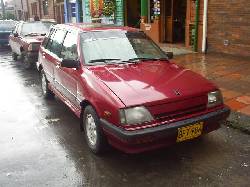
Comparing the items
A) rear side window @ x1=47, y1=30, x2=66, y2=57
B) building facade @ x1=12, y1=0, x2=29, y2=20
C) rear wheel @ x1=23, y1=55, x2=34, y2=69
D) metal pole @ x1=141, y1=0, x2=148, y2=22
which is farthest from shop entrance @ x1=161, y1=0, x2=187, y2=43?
building facade @ x1=12, y1=0, x2=29, y2=20

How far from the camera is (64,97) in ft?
19.6

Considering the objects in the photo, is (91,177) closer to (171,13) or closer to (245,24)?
(245,24)

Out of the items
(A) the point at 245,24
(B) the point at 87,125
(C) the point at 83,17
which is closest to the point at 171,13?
(A) the point at 245,24

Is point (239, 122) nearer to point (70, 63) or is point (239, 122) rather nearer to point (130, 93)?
point (130, 93)

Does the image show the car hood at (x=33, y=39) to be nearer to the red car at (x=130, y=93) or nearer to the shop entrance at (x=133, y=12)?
the red car at (x=130, y=93)

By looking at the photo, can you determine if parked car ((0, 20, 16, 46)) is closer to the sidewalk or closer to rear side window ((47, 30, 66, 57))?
the sidewalk

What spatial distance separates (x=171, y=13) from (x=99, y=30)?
30.7 ft

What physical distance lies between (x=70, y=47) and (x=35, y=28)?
733cm

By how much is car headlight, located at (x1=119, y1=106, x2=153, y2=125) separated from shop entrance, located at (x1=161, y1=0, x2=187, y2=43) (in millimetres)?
Result: 11036

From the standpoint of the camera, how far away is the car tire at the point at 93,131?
4421 millimetres

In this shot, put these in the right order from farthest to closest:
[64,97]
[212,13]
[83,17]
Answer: [83,17], [212,13], [64,97]

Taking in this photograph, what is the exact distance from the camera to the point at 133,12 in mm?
17172

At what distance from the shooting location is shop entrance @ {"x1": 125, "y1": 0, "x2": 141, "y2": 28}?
1700 cm

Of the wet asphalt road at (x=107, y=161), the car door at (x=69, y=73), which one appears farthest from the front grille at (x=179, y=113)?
the car door at (x=69, y=73)
